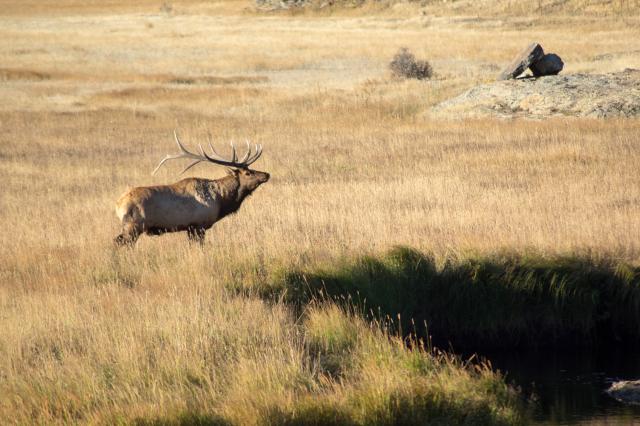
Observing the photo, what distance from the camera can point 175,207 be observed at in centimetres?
1180

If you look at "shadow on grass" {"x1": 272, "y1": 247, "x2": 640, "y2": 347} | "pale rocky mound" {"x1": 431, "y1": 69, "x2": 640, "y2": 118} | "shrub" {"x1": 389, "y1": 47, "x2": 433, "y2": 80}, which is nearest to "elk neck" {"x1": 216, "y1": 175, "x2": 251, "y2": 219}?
"shadow on grass" {"x1": 272, "y1": 247, "x2": 640, "y2": 347}

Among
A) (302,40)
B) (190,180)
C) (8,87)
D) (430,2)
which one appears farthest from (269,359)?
(430,2)

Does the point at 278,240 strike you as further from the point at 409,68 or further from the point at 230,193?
the point at 409,68

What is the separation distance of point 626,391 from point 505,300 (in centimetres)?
200

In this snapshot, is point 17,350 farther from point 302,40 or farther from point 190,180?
point 302,40

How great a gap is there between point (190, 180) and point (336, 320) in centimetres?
367

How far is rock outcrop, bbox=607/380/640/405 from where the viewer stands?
30.2ft

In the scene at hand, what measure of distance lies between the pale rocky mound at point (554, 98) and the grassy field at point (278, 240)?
0.88 m

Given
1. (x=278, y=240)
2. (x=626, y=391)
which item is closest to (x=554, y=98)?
(x=278, y=240)

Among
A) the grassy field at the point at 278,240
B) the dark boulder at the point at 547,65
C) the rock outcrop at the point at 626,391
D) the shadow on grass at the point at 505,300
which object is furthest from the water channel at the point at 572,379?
the dark boulder at the point at 547,65

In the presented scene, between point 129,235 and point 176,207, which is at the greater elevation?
point 176,207

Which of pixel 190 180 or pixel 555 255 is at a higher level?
pixel 190 180

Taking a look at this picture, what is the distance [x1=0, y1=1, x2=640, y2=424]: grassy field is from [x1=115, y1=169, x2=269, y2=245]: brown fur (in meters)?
0.28

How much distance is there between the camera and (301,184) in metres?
17.4
